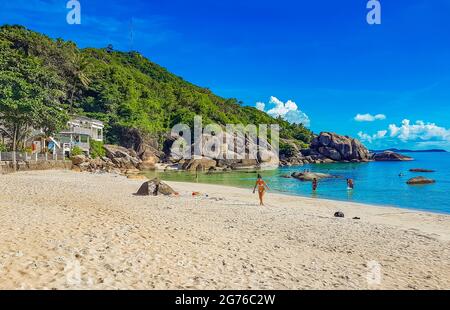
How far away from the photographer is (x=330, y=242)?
11586 mm

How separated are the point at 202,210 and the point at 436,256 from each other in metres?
10.2

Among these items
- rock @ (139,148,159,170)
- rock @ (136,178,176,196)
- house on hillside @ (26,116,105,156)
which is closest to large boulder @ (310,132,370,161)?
rock @ (139,148,159,170)

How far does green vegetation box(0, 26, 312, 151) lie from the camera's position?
116ft

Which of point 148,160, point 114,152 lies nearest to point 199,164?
point 148,160

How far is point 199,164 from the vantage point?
227 ft

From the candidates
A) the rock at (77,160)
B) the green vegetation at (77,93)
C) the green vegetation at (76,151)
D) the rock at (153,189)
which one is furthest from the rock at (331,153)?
the rock at (153,189)

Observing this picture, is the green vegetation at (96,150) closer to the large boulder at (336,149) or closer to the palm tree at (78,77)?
the palm tree at (78,77)

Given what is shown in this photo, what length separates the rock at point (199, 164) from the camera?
222 feet

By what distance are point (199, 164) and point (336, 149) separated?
52.1m

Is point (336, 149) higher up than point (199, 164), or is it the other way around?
point (336, 149)

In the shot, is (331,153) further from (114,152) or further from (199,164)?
(114,152)

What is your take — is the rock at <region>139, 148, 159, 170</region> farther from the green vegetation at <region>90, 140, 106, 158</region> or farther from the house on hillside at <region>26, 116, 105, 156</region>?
the house on hillside at <region>26, 116, 105, 156</region>

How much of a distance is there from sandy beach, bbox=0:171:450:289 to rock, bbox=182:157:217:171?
51611 millimetres

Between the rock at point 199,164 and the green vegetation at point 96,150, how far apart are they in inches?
619
